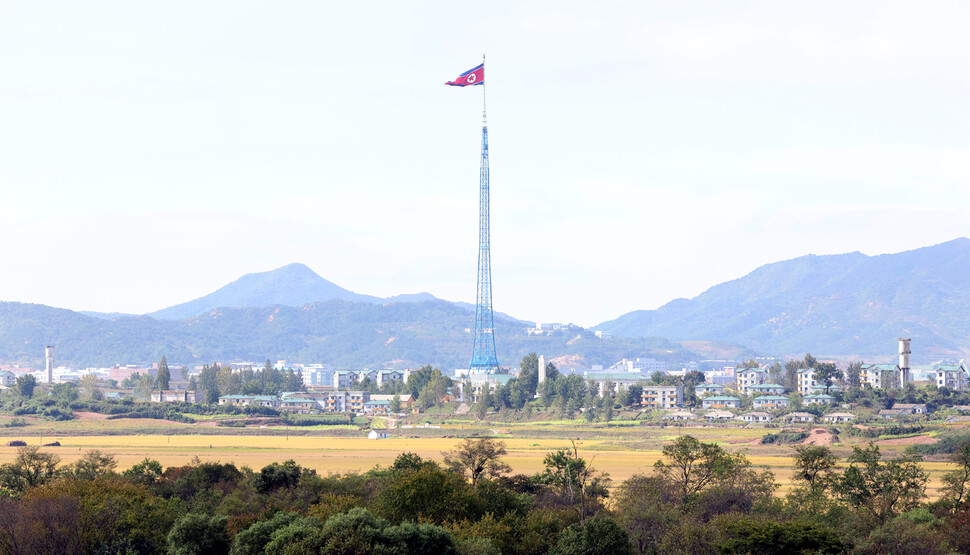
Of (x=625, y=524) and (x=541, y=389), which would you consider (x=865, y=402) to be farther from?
(x=625, y=524)

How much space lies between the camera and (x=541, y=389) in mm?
173125

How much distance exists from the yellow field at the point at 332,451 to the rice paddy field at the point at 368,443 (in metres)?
0.10

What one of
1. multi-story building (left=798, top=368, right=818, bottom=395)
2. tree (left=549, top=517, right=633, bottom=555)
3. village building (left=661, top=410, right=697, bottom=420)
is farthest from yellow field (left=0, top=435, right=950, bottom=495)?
multi-story building (left=798, top=368, right=818, bottom=395)

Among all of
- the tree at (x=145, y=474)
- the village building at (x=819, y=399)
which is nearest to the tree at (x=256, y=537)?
the tree at (x=145, y=474)

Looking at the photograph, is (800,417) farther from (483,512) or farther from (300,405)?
(483,512)

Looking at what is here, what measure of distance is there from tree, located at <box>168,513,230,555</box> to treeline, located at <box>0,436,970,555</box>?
0.19 ft

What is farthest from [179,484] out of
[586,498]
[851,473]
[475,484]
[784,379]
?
[784,379]

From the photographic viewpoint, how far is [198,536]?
161ft

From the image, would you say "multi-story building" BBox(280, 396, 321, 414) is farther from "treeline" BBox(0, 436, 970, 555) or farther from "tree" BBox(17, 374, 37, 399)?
"treeline" BBox(0, 436, 970, 555)

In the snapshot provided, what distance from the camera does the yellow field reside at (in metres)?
95.5

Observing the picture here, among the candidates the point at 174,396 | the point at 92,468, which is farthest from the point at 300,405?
the point at 92,468

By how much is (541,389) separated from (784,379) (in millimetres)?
37461

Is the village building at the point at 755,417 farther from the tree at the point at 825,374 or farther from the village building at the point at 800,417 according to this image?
the tree at the point at 825,374

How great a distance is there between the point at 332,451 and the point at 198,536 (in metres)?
68.7
